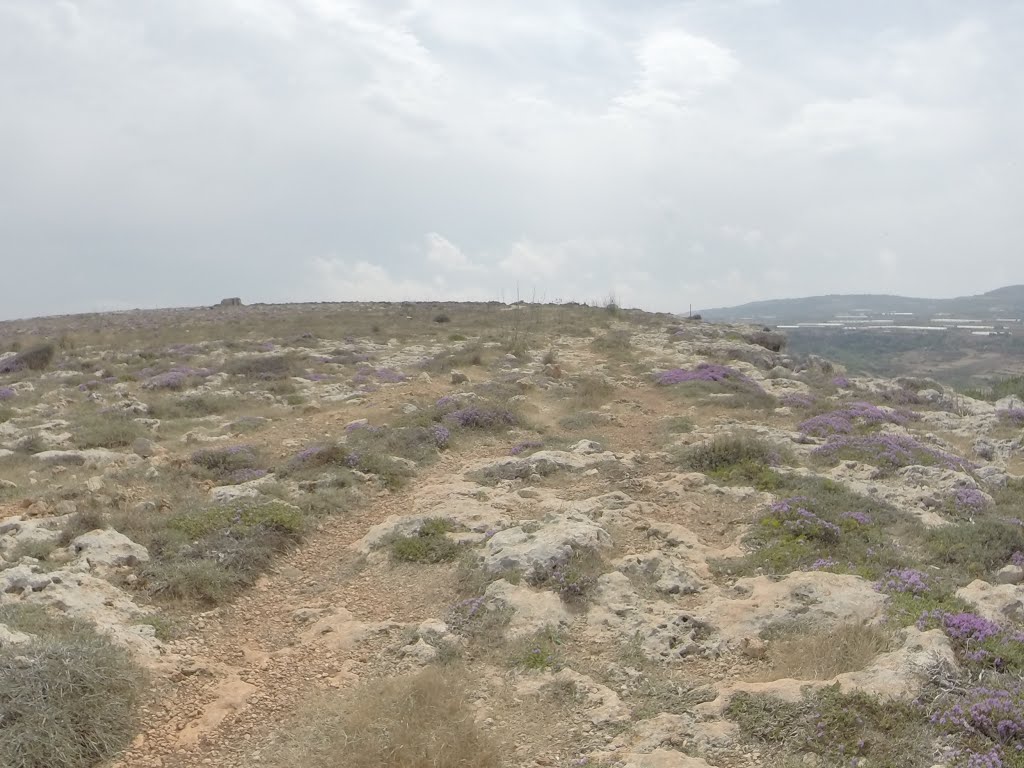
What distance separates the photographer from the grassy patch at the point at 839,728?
18.2 ft

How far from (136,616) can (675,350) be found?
2669 cm

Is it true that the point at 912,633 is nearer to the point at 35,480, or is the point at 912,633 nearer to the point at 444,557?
the point at 444,557

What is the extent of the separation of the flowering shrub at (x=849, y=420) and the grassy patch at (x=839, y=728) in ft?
37.5

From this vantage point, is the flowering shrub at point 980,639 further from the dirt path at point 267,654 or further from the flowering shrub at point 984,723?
the dirt path at point 267,654

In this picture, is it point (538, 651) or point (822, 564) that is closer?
point (538, 651)

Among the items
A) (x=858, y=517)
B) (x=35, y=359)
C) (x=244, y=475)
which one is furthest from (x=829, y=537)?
(x=35, y=359)

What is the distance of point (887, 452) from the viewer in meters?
14.0

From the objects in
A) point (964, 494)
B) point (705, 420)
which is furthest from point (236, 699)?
point (705, 420)

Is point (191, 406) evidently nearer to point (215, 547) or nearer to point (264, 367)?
point (264, 367)

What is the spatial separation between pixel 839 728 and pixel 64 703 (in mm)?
7261

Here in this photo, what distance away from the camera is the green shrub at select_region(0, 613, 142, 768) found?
607 cm

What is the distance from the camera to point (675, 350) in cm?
3167

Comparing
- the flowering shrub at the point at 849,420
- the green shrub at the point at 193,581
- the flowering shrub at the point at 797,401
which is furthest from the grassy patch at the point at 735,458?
the green shrub at the point at 193,581

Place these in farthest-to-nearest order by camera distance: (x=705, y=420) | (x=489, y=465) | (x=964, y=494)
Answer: (x=705, y=420) < (x=489, y=465) < (x=964, y=494)
